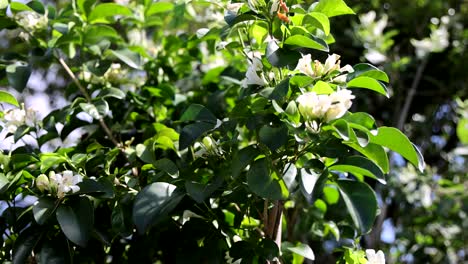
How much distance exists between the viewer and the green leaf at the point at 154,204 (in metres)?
0.86

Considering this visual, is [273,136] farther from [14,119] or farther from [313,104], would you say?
[14,119]

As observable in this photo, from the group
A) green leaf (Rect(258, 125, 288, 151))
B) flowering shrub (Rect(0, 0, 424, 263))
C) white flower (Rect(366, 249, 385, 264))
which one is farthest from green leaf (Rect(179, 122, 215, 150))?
white flower (Rect(366, 249, 385, 264))

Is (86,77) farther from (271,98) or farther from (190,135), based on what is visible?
(271,98)

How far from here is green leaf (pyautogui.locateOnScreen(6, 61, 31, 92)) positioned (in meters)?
1.24

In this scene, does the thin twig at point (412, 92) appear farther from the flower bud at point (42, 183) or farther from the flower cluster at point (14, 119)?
the flower bud at point (42, 183)

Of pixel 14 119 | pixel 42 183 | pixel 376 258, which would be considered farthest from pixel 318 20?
pixel 14 119

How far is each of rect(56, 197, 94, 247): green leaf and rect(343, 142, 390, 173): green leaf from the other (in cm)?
39

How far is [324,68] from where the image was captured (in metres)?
0.95

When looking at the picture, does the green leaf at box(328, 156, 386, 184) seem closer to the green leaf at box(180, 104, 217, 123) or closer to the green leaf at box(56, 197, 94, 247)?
the green leaf at box(180, 104, 217, 123)

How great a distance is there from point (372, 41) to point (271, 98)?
1.47 meters

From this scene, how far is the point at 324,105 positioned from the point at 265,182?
5.3 inches

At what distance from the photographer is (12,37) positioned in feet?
11.6

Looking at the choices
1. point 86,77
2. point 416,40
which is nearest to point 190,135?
point 86,77

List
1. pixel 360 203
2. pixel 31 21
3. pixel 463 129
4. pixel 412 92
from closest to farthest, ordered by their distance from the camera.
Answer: pixel 360 203 → pixel 31 21 → pixel 463 129 → pixel 412 92
